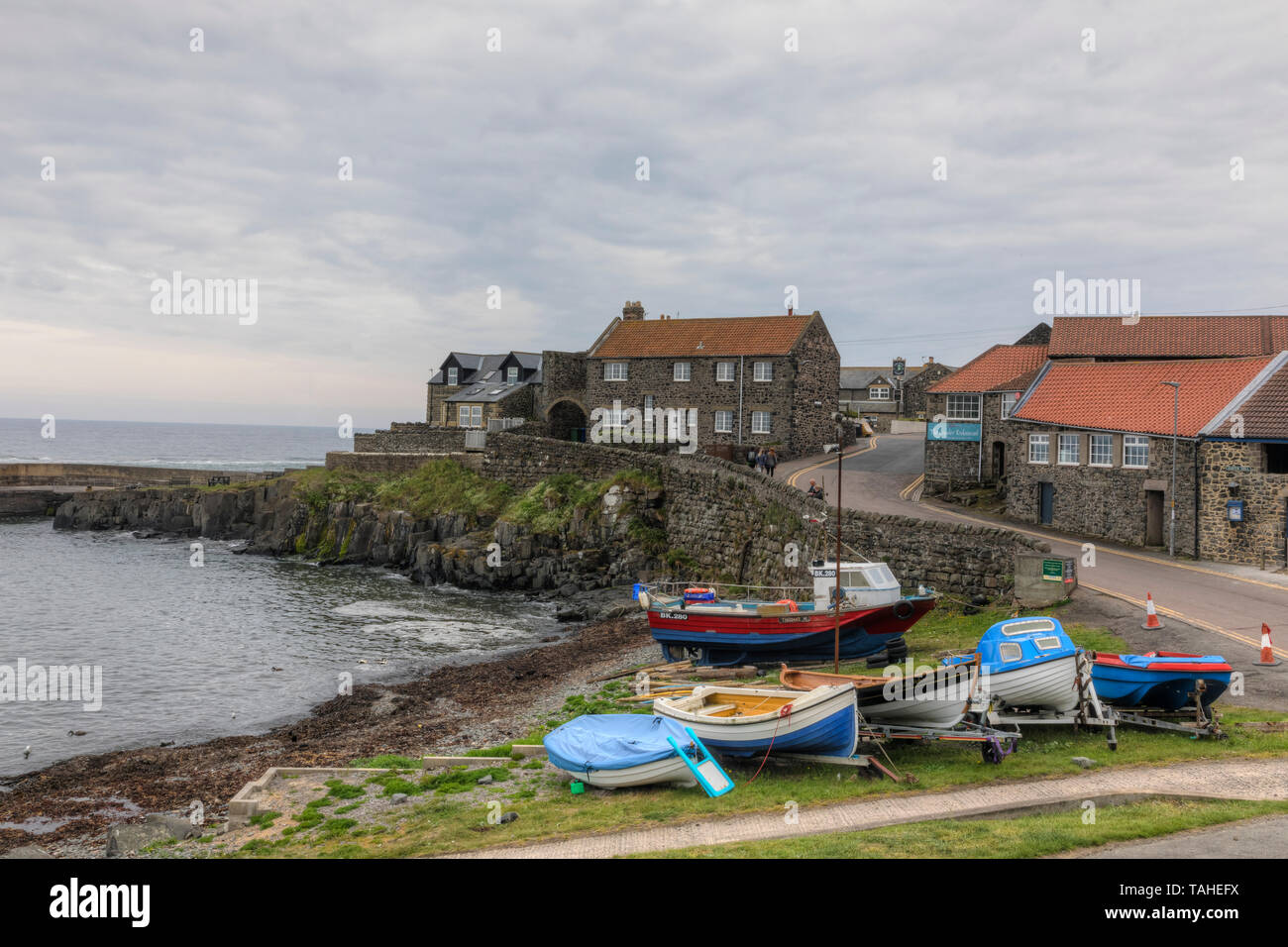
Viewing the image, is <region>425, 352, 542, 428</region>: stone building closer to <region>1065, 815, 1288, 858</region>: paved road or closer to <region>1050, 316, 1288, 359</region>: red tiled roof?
<region>1050, 316, 1288, 359</region>: red tiled roof

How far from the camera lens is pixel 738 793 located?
44.0 ft

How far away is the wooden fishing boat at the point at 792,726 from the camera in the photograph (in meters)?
14.1

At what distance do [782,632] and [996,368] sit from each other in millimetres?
27299

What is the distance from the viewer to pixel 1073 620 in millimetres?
20938

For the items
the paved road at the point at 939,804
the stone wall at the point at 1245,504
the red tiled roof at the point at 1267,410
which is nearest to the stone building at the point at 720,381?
the stone wall at the point at 1245,504

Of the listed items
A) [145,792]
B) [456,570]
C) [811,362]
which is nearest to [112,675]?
[145,792]

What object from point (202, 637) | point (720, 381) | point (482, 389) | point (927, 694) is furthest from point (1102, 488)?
point (482, 389)

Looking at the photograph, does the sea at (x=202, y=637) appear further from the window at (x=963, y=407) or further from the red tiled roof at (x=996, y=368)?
the red tiled roof at (x=996, y=368)

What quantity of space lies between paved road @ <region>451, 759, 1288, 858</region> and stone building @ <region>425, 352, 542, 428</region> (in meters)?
54.3

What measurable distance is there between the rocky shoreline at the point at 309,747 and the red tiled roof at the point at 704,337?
31028 mm

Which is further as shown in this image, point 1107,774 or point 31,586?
point 31,586
